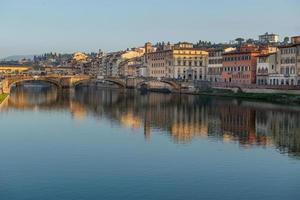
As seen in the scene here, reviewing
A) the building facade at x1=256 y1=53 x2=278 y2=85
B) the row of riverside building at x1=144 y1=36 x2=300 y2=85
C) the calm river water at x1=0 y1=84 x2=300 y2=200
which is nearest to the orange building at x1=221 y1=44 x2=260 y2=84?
the row of riverside building at x1=144 y1=36 x2=300 y2=85

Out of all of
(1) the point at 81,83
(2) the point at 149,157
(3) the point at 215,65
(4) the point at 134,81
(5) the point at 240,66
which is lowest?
(2) the point at 149,157

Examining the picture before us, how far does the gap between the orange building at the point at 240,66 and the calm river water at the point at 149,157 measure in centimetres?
2114

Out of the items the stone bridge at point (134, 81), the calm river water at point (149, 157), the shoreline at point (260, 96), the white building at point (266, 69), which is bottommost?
the calm river water at point (149, 157)

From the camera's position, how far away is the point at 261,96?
4547cm

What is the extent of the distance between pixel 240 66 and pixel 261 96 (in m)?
10.0

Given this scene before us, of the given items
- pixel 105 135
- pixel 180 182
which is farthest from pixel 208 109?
pixel 180 182

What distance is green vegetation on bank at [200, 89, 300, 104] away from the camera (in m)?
41.4

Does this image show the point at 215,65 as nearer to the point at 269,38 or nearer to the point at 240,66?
the point at 240,66

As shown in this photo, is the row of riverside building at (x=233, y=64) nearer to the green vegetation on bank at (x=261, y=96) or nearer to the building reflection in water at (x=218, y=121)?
the green vegetation on bank at (x=261, y=96)

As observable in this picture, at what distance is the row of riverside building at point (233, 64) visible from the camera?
47.4 meters

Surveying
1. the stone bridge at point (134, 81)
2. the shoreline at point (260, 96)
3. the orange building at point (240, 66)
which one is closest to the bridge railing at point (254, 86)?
the shoreline at point (260, 96)

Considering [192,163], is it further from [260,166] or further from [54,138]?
[54,138]

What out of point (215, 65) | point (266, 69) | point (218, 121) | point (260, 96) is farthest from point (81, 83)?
point (218, 121)

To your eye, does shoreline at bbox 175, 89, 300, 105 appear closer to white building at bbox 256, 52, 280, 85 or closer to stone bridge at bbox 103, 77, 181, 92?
white building at bbox 256, 52, 280, 85
